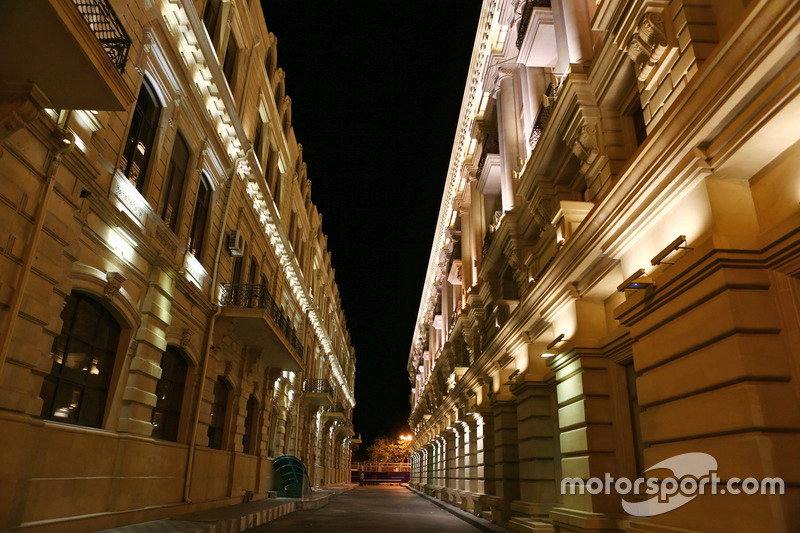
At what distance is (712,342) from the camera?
5.32m

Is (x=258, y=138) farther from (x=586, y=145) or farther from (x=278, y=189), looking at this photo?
(x=586, y=145)

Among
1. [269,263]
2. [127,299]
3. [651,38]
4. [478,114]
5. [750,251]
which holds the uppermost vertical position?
[478,114]

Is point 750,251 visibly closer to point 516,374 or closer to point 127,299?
point 516,374

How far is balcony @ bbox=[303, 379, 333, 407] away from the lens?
98.5 ft

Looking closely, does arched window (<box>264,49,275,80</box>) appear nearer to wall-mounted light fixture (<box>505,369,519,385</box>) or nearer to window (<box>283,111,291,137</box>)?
window (<box>283,111,291,137</box>)

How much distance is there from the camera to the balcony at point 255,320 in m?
15.0

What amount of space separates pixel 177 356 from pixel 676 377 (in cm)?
1157

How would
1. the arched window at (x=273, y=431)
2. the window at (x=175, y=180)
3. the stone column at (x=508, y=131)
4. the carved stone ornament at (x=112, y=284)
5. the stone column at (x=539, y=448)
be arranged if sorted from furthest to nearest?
the arched window at (x=273, y=431)
the stone column at (x=508, y=131)
the window at (x=175, y=180)
the stone column at (x=539, y=448)
the carved stone ornament at (x=112, y=284)

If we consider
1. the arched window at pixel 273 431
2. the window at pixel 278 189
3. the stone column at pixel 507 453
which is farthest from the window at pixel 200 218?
the arched window at pixel 273 431

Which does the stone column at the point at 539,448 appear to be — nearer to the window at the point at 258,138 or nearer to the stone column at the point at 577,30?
the stone column at the point at 577,30

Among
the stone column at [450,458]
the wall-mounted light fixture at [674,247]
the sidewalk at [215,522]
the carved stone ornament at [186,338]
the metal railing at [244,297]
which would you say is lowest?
the sidewalk at [215,522]

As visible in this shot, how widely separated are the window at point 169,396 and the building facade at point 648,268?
870 cm

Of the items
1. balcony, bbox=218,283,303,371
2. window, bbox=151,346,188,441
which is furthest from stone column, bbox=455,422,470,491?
window, bbox=151,346,188,441

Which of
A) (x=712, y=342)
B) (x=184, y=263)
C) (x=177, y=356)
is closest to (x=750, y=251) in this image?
(x=712, y=342)
